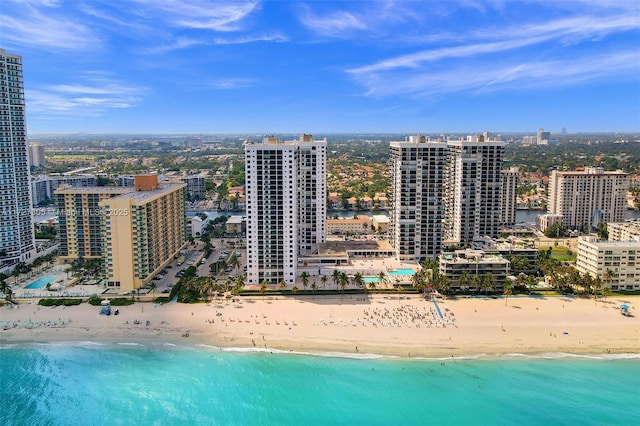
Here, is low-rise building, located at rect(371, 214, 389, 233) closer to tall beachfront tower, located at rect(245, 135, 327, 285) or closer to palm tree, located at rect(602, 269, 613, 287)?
tall beachfront tower, located at rect(245, 135, 327, 285)

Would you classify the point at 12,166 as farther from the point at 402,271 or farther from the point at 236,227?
the point at 402,271

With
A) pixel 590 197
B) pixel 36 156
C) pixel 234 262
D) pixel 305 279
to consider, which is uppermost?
pixel 36 156

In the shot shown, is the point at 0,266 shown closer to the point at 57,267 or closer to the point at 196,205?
the point at 57,267

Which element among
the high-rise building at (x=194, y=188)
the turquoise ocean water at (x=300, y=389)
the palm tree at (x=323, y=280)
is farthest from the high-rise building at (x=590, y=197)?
the high-rise building at (x=194, y=188)

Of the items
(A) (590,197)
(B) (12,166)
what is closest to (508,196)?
(A) (590,197)

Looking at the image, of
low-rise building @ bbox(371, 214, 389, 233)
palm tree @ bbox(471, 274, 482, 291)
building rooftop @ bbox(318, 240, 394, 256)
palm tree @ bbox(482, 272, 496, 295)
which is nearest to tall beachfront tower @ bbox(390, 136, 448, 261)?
building rooftop @ bbox(318, 240, 394, 256)

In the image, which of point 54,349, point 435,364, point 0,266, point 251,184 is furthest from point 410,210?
point 0,266
